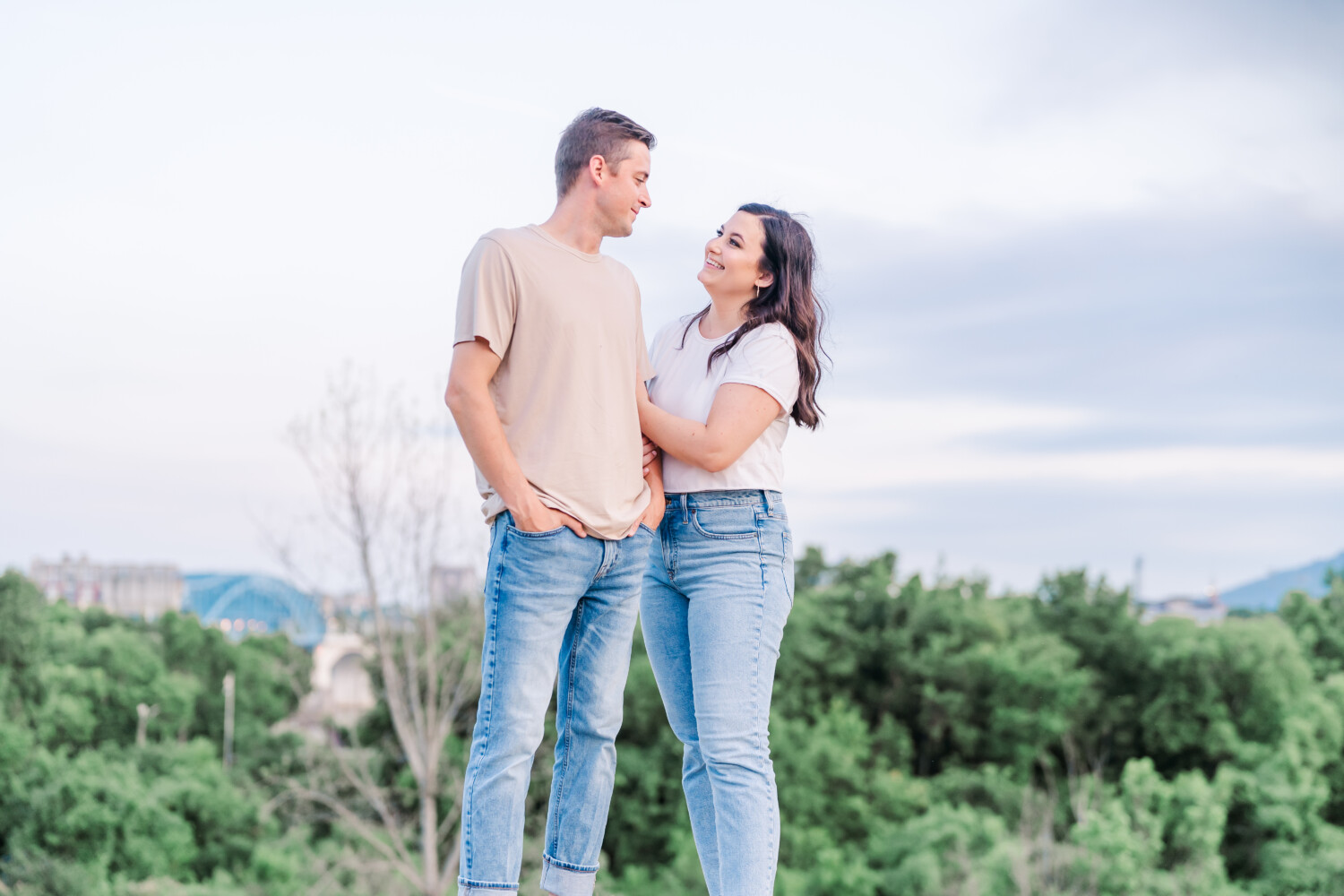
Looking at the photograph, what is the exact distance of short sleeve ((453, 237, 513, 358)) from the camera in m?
2.35

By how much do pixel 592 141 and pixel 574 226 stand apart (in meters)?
0.18

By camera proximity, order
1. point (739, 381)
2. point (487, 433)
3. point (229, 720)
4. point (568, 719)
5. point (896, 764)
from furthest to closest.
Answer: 1. point (229, 720)
2. point (896, 764)
3. point (739, 381)
4. point (568, 719)
5. point (487, 433)

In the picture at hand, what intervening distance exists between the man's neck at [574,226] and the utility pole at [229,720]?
33.6 meters

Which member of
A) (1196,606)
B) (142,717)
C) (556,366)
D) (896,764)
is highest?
(556,366)

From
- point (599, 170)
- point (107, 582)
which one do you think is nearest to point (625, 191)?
point (599, 170)

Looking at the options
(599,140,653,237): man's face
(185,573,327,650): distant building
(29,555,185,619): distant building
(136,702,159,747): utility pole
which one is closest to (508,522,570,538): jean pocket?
(599,140,653,237): man's face

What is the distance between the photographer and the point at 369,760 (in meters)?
24.4

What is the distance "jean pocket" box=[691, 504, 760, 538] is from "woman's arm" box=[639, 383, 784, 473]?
0.11 meters

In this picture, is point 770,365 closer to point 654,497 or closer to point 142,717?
point 654,497

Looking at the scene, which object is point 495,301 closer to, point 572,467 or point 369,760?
point 572,467

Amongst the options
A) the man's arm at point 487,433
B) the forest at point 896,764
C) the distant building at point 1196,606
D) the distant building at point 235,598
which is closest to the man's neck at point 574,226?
the man's arm at point 487,433

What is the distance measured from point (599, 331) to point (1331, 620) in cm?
3532

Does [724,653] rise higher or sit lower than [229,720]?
higher

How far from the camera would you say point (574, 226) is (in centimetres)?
255
